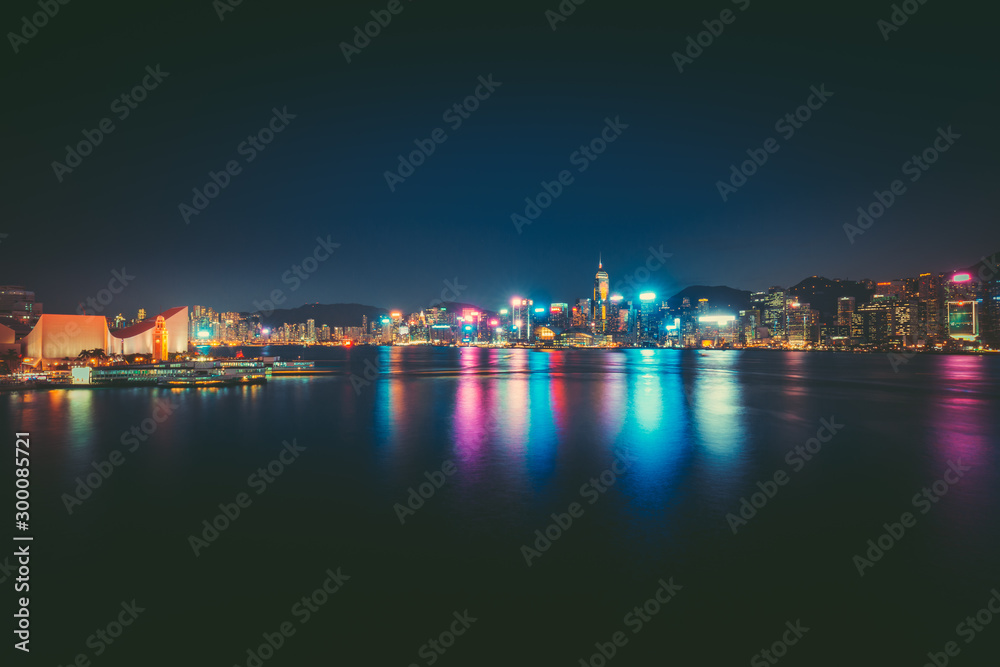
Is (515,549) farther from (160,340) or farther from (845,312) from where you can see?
(845,312)

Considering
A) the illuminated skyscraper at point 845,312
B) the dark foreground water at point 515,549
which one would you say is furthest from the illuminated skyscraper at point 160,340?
the illuminated skyscraper at point 845,312

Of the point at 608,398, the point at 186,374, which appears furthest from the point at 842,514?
the point at 186,374

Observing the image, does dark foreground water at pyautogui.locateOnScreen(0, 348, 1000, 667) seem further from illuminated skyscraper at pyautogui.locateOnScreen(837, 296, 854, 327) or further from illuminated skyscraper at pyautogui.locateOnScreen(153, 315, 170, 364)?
illuminated skyscraper at pyautogui.locateOnScreen(837, 296, 854, 327)

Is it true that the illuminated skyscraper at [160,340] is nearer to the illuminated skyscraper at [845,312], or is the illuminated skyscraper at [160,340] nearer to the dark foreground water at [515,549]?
the dark foreground water at [515,549]

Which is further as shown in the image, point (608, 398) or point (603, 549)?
point (608, 398)

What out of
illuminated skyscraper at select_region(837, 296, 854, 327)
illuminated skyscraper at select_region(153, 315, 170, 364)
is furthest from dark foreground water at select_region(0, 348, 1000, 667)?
illuminated skyscraper at select_region(837, 296, 854, 327)

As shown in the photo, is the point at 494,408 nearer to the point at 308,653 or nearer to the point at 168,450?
the point at 168,450

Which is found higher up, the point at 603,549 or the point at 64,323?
the point at 64,323

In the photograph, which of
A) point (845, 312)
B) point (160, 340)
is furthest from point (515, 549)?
point (845, 312)
